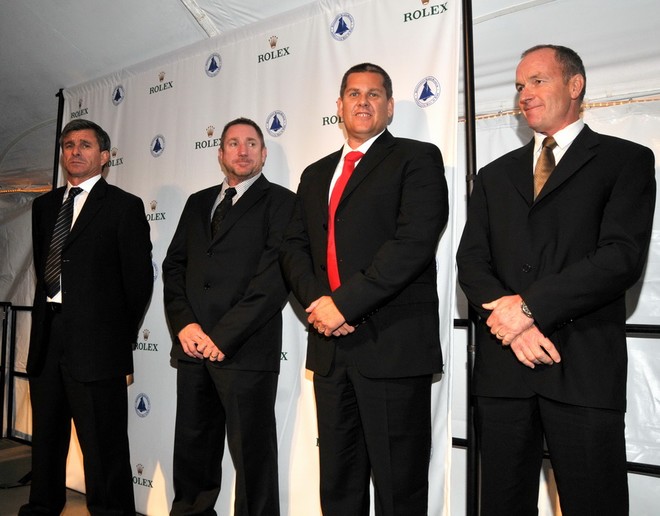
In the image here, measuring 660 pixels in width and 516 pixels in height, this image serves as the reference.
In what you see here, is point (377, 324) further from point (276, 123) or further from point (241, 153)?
point (276, 123)

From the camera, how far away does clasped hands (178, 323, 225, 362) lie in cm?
240

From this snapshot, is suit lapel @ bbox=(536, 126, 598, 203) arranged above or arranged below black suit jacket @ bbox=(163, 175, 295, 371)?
above

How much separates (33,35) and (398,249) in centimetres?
317

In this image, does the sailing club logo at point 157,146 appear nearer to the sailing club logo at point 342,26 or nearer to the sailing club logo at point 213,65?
the sailing club logo at point 213,65

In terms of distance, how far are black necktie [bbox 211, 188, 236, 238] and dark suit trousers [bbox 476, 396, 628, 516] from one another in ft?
4.60

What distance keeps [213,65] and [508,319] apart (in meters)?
2.45

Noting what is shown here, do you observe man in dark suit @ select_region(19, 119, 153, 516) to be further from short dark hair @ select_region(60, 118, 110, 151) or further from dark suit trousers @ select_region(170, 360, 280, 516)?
dark suit trousers @ select_region(170, 360, 280, 516)

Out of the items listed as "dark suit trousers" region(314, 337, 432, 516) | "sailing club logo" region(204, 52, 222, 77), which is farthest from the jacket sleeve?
"sailing club logo" region(204, 52, 222, 77)

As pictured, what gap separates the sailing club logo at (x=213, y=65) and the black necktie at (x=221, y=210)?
3.37 ft

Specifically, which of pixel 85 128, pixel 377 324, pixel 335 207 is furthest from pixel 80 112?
pixel 377 324

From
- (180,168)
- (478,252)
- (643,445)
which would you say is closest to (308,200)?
(478,252)

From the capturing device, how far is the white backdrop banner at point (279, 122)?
8.36ft

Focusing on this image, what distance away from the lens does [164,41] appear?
3.56 meters

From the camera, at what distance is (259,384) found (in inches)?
97.1
